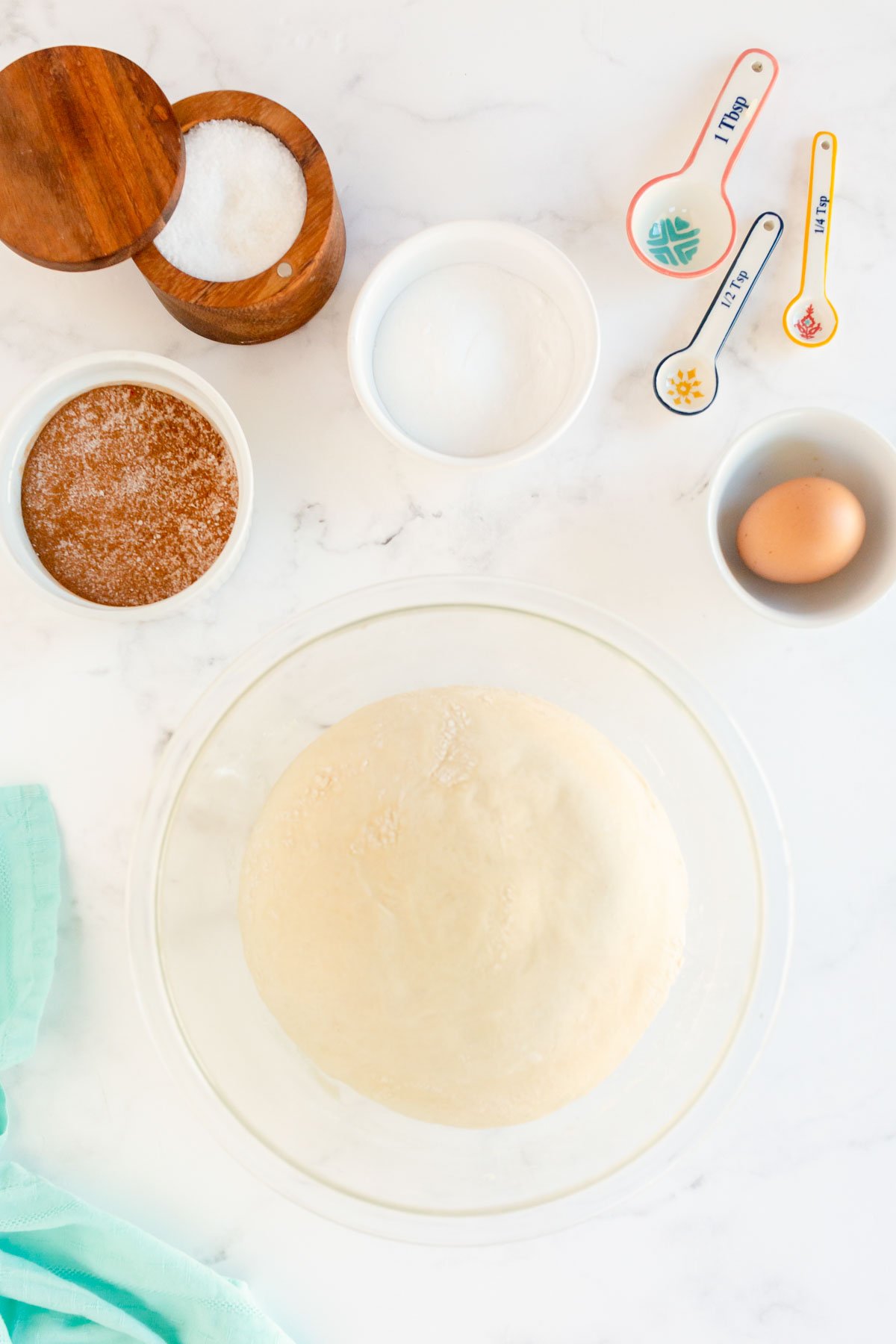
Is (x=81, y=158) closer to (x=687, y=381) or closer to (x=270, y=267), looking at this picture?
(x=270, y=267)

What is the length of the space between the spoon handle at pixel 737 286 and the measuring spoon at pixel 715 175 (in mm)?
17

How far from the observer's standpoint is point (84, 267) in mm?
755

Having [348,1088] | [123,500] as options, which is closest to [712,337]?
[123,500]

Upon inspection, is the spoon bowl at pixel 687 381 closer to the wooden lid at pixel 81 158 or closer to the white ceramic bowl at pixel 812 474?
the white ceramic bowl at pixel 812 474

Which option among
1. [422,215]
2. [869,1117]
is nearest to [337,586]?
[422,215]

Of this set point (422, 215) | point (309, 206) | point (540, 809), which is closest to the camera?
point (540, 809)

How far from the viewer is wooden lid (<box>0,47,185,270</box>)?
74cm

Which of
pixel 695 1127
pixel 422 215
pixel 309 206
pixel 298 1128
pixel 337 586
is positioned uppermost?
pixel 422 215

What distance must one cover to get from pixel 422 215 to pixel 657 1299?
3.34 feet

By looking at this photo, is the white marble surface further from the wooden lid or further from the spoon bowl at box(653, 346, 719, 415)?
the wooden lid

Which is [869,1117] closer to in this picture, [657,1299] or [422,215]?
[657,1299]

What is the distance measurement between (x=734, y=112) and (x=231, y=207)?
45 centimetres

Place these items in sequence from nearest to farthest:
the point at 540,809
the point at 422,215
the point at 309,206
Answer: the point at 540,809, the point at 309,206, the point at 422,215

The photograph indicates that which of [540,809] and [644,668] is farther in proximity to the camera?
[644,668]
